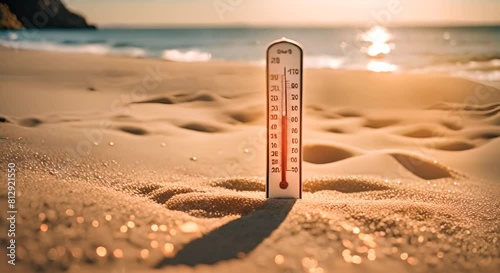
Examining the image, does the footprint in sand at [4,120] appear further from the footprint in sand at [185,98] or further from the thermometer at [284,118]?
the thermometer at [284,118]

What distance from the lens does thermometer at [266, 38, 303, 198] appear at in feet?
6.09

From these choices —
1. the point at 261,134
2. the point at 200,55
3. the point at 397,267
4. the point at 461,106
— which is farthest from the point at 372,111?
the point at 200,55

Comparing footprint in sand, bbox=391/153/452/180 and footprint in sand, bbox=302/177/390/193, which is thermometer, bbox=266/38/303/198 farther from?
footprint in sand, bbox=391/153/452/180

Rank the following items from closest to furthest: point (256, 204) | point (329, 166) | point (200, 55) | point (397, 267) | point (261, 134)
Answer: point (397, 267) < point (256, 204) < point (329, 166) < point (261, 134) < point (200, 55)

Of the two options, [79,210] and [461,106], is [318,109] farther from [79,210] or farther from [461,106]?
[79,210]

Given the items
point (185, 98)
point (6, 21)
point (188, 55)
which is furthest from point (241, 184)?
point (6, 21)

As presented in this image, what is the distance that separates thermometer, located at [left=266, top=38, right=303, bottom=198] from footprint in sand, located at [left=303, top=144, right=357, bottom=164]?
37.6 inches

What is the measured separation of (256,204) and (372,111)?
282 cm

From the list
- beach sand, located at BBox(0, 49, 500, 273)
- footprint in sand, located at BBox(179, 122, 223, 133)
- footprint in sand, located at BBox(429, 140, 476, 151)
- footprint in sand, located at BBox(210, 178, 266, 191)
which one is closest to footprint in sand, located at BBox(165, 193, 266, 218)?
beach sand, located at BBox(0, 49, 500, 273)

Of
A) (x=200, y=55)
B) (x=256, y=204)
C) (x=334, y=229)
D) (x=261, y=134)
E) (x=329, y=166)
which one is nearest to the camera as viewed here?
(x=334, y=229)

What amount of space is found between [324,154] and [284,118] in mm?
1100

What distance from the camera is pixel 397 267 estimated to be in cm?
146

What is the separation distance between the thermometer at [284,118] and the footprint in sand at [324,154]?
0.96m

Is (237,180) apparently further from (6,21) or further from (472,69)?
(6,21)
